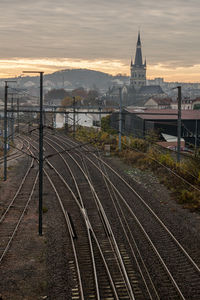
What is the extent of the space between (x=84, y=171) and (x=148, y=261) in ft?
50.7

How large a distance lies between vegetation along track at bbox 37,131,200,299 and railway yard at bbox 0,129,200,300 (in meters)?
0.03

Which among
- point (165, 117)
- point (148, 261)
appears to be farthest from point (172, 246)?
point (165, 117)

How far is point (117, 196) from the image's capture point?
20.0 metres

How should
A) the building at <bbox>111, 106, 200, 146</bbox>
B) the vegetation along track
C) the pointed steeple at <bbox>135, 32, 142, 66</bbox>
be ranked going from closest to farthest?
the vegetation along track → the building at <bbox>111, 106, 200, 146</bbox> → the pointed steeple at <bbox>135, 32, 142, 66</bbox>

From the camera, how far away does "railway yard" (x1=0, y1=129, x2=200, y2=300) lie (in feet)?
34.2

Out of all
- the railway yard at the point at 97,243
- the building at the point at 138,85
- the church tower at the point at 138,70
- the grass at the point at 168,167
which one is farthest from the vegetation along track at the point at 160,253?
the church tower at the point at 138,70

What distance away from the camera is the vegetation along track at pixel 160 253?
10328 millimetres

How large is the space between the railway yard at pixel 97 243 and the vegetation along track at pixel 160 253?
3 cm

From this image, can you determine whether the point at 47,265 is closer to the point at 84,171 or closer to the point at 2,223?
the point at 2,223

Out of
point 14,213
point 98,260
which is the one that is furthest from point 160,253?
point 14,213

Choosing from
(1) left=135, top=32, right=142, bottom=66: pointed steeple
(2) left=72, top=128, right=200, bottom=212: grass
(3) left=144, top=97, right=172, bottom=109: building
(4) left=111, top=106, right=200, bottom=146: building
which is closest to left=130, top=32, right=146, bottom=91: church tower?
(1) left=135, top=32, right=142, bottom=66: pointed steeple

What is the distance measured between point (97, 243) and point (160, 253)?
2.24 m

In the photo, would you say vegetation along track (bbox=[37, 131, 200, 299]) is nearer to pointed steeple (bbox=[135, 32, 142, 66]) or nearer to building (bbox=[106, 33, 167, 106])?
building (bbox=[106, 33, 167, 106])

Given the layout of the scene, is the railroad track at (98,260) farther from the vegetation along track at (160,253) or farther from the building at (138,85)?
the building at (138,85)
